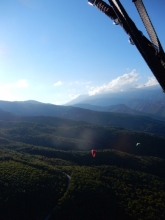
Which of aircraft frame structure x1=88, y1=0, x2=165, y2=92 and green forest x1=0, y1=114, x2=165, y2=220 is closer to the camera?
aircraft frame structure x1=88, y1=0, x2=165, y2=92

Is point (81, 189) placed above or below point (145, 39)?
below

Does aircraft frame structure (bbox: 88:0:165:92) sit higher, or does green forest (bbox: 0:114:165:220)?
aircraft frame structure (bbox: 88:0:165:92)

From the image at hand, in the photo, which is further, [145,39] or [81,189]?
[81,189]

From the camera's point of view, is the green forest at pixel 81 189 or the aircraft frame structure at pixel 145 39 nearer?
the aircraft frame structure at pixel 145 39

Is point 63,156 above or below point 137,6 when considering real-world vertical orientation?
below

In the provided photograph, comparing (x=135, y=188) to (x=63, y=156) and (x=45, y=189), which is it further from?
(x=63, y=156)

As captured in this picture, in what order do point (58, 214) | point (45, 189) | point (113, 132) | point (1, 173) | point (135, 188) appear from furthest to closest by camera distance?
point (113, 132)
point (135, 188)
point (1, 173)
point (45, 189)
point (58, 214)

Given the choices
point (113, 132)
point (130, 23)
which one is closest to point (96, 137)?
point (113, 132)

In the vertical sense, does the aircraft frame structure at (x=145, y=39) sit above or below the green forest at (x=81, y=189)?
above
